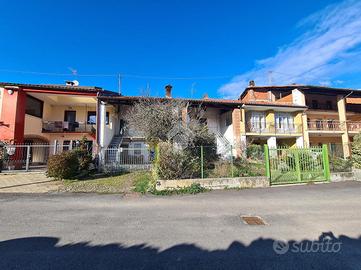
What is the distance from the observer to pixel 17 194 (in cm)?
942

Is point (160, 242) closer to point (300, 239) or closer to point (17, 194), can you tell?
point (300, 239)

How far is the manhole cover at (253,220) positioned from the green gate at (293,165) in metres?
5.36

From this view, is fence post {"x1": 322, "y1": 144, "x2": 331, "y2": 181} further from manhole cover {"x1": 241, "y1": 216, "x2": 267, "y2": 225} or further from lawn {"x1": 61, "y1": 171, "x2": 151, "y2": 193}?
lawn {"x1": 61, "y1": 171, "x2": 151, "y2": 193}

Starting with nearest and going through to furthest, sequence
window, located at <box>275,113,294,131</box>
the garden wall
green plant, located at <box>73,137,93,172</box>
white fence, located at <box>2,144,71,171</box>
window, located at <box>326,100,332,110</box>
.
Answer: the garden wall → green plant, located at <box>73,137,93,172</box> → white fence, located at <box>2,144,71,171</box> → window, located at <box>275,113,294,131</box> → window, located at <box>326,100,332,110</box>

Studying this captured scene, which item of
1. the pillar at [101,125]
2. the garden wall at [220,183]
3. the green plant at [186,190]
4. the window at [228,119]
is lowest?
the green plant at [186,190]

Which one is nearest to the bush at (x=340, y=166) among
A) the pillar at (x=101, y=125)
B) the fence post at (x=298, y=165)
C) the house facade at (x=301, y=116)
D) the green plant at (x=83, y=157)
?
the fence post at (x=298, y=165)

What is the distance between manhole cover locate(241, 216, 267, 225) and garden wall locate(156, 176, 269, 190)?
4006mm

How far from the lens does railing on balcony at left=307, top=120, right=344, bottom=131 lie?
80.9 ft

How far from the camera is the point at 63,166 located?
11.6m

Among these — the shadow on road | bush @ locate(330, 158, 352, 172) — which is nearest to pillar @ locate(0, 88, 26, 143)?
the shadow on road

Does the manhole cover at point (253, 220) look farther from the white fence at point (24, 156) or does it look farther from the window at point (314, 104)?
the window at point (314, 104)

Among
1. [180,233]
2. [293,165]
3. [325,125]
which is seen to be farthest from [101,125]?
[325,125]

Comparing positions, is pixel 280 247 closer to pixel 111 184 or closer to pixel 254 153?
pixel 111 184

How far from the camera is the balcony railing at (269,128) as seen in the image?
23.0 meters
